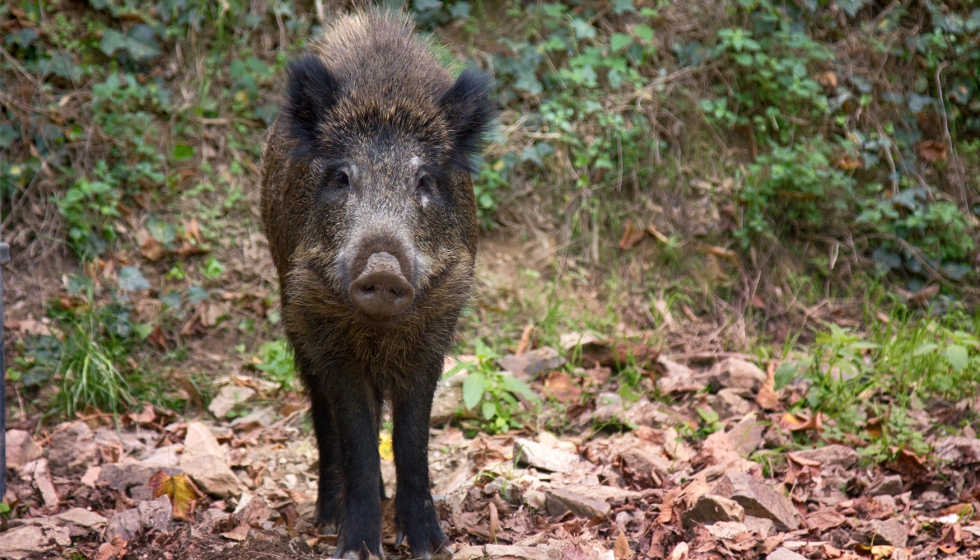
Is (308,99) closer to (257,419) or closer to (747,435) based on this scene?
(257,419)

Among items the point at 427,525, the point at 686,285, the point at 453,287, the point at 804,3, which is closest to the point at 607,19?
the point at 804,3

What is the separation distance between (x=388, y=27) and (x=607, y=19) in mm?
3378

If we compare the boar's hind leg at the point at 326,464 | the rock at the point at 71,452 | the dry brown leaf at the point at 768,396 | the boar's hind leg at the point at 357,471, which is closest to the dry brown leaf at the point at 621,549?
the boar's hind leg at the point at 357,471

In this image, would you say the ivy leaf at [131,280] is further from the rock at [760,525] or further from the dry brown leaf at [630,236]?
the rock at [760,525]

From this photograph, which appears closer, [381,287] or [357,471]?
[381,287]

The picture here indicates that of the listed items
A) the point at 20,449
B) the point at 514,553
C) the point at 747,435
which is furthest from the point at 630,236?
the point at 20,449

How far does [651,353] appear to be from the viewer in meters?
5.33

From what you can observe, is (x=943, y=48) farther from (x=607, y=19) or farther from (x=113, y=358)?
(x=113, y=358)

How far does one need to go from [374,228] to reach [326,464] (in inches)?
51.9

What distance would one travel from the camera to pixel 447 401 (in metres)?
4.86

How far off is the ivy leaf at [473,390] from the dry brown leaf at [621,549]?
3.67 feet

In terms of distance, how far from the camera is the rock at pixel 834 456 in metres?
4.11

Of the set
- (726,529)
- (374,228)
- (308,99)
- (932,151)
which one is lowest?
(726,529)

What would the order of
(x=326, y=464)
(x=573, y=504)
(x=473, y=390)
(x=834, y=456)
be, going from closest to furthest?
(x=573, y=504) < (x=326, y=464) < (x=834, y=456) < (x=473, y=390)
